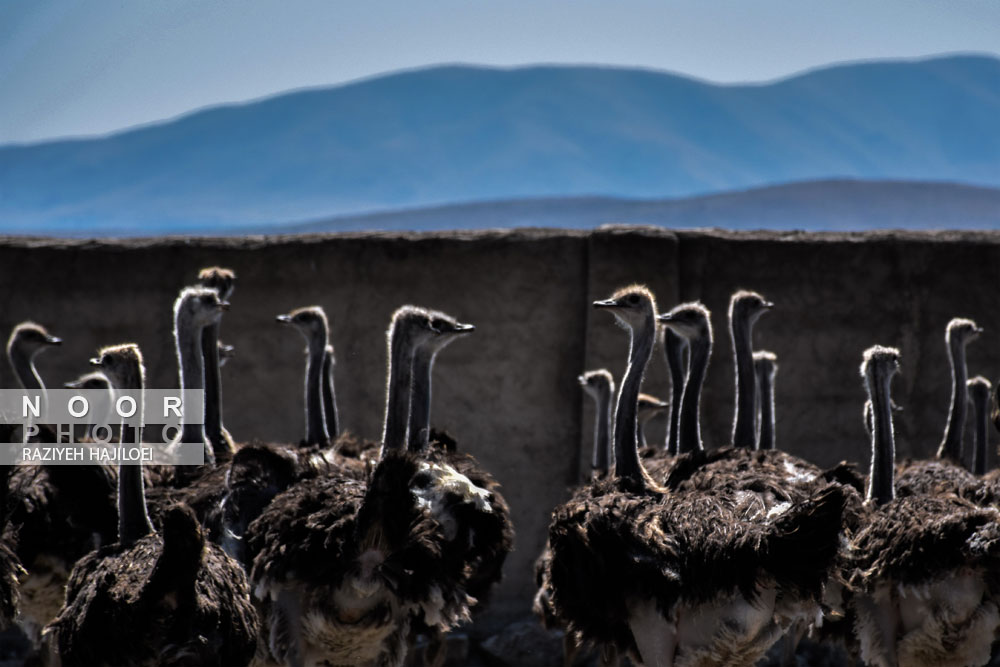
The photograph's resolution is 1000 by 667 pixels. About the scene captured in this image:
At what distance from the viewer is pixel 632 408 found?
5781 millimetres

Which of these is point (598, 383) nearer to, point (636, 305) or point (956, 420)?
point (636, 305)

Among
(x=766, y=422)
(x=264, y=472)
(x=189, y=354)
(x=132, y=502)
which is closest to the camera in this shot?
(x=132, y=502)

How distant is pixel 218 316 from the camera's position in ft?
21.6

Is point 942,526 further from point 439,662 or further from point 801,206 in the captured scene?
point 801,206

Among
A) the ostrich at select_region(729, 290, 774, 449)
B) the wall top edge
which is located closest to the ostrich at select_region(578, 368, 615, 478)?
the ostrich at select_region(729, 290, 774, 449)

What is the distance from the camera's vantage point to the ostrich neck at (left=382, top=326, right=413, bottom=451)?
5.75m

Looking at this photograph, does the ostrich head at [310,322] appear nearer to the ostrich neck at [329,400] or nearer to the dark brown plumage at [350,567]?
the ostrich neck at [329,400]

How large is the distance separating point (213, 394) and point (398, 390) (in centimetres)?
115

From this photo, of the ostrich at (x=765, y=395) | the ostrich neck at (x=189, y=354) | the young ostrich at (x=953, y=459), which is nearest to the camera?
the young ostrich at (x=953, y=459)

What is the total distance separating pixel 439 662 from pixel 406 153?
5548cm

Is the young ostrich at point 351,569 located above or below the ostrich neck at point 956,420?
below

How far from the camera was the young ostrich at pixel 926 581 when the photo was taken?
5066 mm

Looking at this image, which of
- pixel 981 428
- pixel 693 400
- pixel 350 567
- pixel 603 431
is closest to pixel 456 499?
pixel 350 567

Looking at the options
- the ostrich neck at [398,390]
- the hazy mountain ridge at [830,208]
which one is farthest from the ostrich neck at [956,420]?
the hazy mountain ridge at [830,208]
